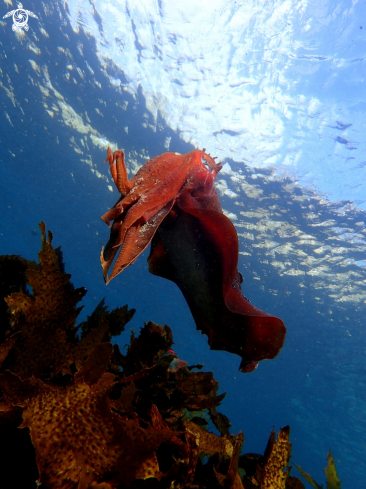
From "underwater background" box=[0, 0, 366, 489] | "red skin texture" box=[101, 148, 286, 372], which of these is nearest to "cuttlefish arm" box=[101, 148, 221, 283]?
"red skin texture" box=[101, 148, 286, 372]

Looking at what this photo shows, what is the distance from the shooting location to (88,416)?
3.90 feet

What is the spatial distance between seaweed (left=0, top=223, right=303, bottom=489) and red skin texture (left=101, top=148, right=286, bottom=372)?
1.61ft

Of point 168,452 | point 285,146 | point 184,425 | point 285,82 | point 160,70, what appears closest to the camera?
point 168,452

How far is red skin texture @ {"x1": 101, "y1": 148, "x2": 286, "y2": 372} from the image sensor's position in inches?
53.4

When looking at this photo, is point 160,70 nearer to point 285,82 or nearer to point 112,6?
point 112,6

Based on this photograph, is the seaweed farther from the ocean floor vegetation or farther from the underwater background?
the underwater background

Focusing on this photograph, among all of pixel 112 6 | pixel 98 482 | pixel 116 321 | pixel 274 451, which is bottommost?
pixel 98 482

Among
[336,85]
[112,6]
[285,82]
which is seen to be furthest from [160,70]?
[336,85]

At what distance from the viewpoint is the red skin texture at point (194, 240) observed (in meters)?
1.36

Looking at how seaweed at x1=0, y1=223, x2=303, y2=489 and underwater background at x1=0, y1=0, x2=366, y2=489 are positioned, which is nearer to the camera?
seaweed at x1=0, y1=223, x2=303, y2=489

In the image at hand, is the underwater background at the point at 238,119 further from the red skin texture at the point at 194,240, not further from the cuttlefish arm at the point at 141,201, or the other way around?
the cuttlefish arm at the point at 141,201

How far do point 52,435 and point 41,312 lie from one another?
717 mm

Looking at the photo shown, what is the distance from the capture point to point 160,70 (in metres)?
12.6

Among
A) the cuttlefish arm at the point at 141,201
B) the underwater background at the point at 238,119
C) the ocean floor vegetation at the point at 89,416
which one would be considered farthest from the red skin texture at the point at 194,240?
the underwater background at the point at 238,119
